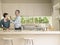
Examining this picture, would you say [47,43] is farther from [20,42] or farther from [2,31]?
[2,31]

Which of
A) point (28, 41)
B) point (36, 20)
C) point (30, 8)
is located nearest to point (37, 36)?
point (28, 41)

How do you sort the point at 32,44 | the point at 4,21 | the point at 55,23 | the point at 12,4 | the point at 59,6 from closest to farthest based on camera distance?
1. the point at 32,44
2. the point at 4,21
3. the point at 59,6
4. the point at 55,23
5. the point at 12,4

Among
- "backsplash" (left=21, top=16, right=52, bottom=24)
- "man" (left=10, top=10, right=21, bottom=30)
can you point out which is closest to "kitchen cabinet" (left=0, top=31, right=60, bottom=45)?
"man" (left=10, top=10, right=21, bottom=30)

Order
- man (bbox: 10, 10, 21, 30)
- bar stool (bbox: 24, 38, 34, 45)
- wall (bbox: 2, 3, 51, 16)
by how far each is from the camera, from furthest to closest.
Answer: wall (bbox: 2, 3, 51, 16) < man (bbox: 10, 10, 21, 30) < bar stool (bbox: 24, 38, 34, 45)

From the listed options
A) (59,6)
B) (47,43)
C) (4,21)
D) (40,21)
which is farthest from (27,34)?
(40,21)

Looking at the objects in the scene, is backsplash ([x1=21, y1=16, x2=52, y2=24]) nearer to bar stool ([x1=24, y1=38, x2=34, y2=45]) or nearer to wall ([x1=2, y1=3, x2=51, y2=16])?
wall ([x1=2, y1=3, x2=51, y2=16])

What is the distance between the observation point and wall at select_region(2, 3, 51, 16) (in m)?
7.31

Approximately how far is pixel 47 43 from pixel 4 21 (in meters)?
1.44

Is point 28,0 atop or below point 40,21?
atop

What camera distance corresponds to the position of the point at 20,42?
14.6 feet

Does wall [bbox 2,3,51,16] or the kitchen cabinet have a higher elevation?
wall [bbox 2,3,51,16]

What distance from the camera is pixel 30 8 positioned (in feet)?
24.3

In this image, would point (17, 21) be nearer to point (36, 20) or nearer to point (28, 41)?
point (28, 41)

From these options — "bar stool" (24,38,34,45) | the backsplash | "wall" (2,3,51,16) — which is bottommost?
"bar stool" (24,38,34,45)
